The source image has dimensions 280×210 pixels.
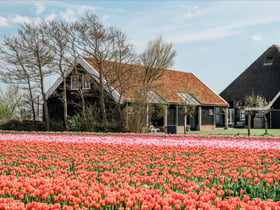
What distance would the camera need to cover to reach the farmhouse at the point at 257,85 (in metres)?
45.3

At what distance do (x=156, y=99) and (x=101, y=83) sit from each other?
4.73m

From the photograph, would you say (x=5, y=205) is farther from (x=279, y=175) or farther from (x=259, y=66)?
(x=259, y=66)

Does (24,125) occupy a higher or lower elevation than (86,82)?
lower

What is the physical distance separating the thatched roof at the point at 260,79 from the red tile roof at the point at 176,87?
644 centimetres

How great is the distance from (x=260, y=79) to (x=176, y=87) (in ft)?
48.0

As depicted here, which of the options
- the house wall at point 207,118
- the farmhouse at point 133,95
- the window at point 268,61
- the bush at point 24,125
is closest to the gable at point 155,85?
Result: the farmhouse at point 133,95

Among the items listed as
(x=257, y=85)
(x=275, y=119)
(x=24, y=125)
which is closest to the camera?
(x=24, y=125)

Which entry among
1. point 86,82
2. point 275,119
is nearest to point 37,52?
point 86,82

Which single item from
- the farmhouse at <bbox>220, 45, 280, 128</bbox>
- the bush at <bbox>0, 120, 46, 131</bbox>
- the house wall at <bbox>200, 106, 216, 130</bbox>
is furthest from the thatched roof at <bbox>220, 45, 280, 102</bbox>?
the bush at <bbox>0, 120, 46, 131</bbox>

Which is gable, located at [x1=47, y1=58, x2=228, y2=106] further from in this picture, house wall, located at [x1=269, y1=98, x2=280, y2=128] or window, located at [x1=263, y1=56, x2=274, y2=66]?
window, located at [x1=263, y1=56, x2=274, y2=66]

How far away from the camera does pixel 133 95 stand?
87.8 ft

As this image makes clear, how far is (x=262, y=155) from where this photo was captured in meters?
11.1

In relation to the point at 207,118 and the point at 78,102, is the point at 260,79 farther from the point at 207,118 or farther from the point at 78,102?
the point at 78,102

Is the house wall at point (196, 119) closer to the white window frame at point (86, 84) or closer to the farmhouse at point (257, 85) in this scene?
the farmhouse at point (257, 85)
